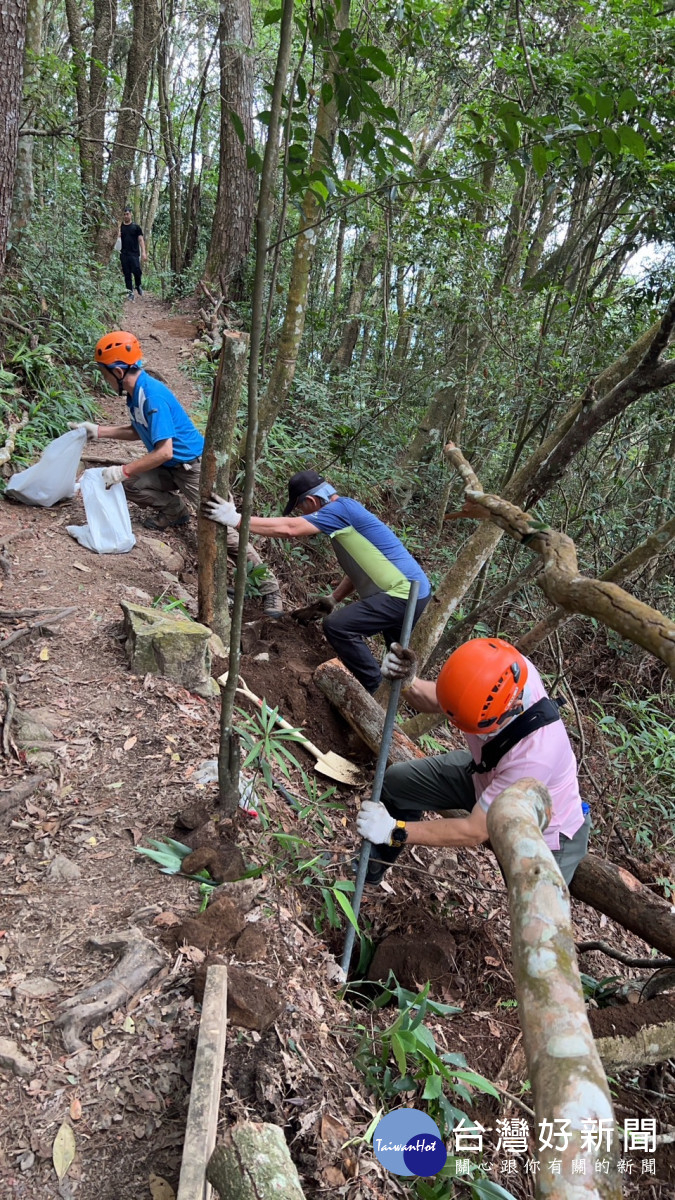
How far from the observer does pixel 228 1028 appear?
2080 millimetres

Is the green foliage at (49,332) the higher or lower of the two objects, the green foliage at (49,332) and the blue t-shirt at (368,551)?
the higher

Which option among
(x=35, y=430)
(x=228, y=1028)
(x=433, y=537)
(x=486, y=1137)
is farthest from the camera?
(x=433, y=537)

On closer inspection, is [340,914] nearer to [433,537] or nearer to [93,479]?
[93,479]

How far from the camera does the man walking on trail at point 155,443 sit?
4.77 m

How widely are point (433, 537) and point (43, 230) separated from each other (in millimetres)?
6343

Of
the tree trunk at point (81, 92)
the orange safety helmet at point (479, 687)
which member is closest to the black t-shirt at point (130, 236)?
the tree trunk at point (81, 92)

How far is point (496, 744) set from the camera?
2943mm

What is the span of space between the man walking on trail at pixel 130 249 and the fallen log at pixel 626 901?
1237 cm

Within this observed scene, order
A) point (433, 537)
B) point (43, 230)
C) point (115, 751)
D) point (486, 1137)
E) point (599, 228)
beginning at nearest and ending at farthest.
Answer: point (486, 1137)
point (115, 751)
point (599, 228)
point (43, 230)
point (433, 537)

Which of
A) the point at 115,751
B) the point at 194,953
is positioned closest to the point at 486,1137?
the point at 194,953

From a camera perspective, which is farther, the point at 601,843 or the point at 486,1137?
the point at 601,843

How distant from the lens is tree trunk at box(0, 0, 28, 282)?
12.0 ft

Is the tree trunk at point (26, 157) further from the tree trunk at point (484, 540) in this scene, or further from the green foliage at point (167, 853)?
the green foliage at point (167, 853)

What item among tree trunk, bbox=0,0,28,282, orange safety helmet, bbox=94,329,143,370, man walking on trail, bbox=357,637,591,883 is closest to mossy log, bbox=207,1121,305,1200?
man walking on trail, bbox=357,637,591,883
